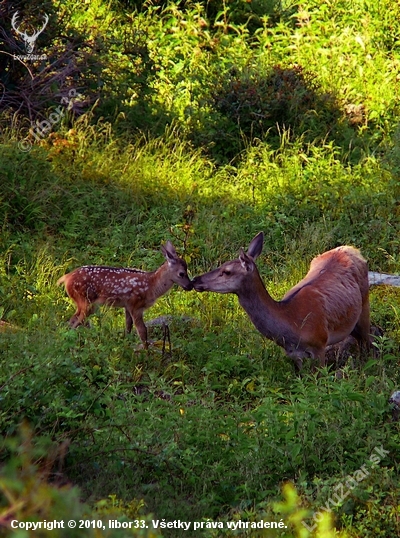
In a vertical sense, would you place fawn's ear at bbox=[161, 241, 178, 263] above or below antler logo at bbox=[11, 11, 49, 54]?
below

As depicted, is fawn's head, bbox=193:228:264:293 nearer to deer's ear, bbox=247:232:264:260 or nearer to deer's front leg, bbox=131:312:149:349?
deer's ear, bbox=247:232:264:260

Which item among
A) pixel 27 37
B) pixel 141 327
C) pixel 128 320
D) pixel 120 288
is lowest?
pixel 128 320

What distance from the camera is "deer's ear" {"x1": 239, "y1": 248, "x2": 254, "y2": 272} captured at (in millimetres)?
7914

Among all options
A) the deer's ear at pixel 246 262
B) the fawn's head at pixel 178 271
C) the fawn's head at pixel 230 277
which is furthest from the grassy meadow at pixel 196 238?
the deer's ear at pixel 246 262

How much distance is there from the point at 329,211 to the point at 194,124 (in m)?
2.51

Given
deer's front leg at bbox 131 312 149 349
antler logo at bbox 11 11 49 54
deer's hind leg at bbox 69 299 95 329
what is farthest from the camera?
antler logo at bbox 11 11 49 54

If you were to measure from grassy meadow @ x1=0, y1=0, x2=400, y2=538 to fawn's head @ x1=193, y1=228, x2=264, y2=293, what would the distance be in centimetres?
49

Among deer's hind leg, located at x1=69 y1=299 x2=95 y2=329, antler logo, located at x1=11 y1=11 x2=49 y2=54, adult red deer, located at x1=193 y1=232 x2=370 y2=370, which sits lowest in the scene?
deer's hind leg, located at x1=69 y1=299 x2=95 y2=329

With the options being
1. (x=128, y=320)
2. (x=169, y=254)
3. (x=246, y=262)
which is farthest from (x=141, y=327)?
(x=246, y=262)

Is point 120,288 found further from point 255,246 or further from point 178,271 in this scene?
point 255,246

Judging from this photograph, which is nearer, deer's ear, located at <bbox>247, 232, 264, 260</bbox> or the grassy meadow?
the grassy meadow

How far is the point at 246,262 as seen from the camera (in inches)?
313

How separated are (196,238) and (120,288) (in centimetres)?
198

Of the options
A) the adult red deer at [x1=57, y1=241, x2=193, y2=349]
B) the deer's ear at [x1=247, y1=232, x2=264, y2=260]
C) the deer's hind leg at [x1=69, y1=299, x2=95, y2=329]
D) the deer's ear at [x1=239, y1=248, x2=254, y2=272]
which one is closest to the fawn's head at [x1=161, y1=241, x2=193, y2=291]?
the adult red deer at [x1=57, y1=241, x2=193, y2=349]
